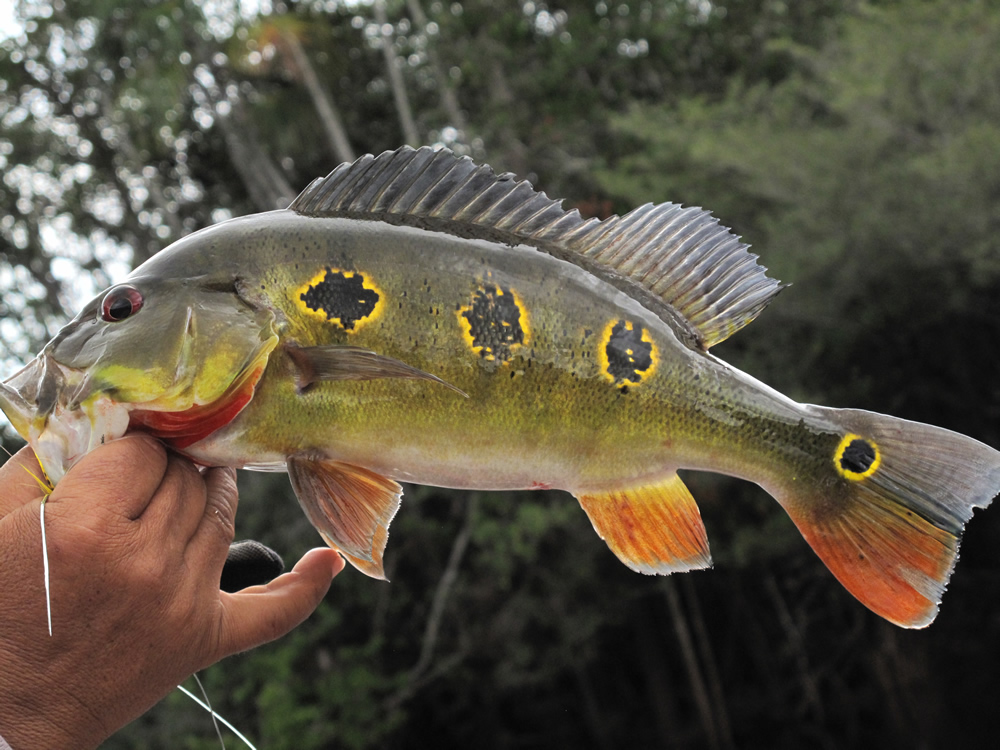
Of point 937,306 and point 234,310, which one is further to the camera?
point 937,306

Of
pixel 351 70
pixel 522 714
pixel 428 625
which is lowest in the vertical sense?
pixel 522 714

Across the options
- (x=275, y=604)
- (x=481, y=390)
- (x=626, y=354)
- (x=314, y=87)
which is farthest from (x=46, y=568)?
(x=314, y=87)

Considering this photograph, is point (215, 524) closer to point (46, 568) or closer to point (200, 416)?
point (200, 416)

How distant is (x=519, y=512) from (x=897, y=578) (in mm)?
7581

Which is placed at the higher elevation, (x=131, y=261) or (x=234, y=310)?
(x=234, y=310)

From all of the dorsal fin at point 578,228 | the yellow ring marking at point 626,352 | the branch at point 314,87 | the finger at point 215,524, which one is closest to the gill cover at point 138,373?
the finger at point 215,524

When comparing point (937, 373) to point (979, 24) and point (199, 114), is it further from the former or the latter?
point (199, 114)

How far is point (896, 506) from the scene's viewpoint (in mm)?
1479

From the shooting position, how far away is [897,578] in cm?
146

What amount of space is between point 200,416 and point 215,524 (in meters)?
0.19

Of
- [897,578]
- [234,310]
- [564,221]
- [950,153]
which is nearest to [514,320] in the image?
[564,221]

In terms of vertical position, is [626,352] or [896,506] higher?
[626,352]

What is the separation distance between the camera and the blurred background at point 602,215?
846 centimetres

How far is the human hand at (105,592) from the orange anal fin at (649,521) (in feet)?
2.19
